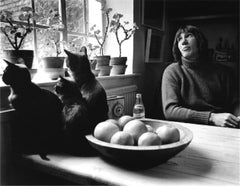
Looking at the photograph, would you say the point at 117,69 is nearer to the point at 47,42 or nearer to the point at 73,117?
the point at 47,42

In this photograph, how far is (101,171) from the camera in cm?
68

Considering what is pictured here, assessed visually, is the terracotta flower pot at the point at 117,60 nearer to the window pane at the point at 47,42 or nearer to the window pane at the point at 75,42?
the window pane at the point at 75,42

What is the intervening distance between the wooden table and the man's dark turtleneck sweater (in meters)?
0.84

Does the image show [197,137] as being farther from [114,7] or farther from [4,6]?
[114,7]

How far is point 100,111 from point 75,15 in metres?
1.21

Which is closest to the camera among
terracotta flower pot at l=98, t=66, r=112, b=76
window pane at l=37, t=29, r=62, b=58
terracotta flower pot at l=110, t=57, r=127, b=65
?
window pane at l=37, t=29, r=62, b=58

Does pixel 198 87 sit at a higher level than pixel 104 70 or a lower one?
lower

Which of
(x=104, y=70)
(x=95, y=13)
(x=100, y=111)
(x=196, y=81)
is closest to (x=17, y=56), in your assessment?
(x=100, y=111)

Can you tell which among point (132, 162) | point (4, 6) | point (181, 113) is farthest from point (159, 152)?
point (4, 6)

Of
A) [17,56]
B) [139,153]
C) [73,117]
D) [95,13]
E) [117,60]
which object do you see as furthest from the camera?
[95,13]

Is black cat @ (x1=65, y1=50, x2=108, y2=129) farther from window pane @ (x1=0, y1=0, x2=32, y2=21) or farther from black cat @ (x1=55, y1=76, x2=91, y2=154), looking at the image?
window pane @ (x1=0, y1=0, x2=32, y2=21)

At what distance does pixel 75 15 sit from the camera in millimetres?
1813

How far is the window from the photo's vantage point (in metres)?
1.40

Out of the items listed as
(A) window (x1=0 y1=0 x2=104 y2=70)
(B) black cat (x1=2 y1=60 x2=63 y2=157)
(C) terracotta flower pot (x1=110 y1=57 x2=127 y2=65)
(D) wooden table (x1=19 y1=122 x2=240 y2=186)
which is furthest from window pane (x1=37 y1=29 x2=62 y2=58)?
(D) wooden table (x1=19 y1=122 x2=240 y2=186)
